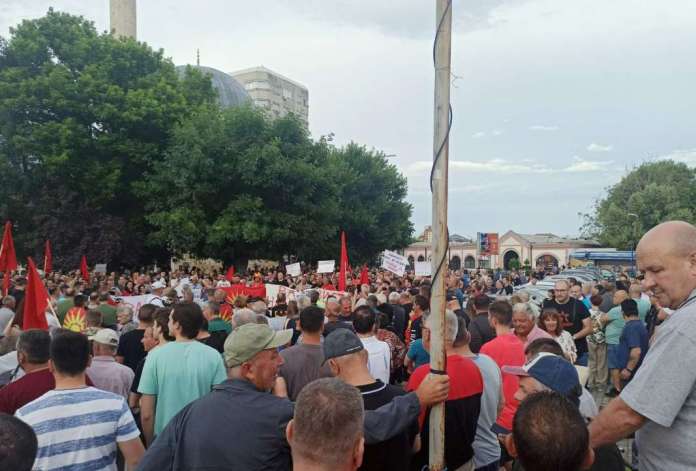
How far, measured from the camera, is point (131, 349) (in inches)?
244

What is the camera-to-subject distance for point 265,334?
308 centimetres

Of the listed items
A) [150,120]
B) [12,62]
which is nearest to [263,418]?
[150,120]

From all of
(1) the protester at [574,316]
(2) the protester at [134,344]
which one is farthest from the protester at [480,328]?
(2) the protester at [134,344]

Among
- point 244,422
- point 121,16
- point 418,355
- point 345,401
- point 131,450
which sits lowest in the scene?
point 131,450

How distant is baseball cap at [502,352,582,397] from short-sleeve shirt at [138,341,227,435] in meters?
2.45

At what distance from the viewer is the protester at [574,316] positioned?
7.80 metres

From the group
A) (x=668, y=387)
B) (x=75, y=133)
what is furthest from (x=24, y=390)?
(x=75, y=133)

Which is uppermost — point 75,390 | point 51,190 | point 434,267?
point 51,190

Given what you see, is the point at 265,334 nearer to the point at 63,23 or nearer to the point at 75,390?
the point at 75,390

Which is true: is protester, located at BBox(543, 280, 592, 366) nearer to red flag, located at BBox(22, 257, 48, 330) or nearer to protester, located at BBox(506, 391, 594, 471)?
protester, located at BBox(506, 391, 594, 471)

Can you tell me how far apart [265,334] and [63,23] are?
31.7m

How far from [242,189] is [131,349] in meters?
21.4

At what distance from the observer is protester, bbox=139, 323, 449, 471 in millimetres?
2637

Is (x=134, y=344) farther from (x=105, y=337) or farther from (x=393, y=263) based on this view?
(x=393, y=263)
